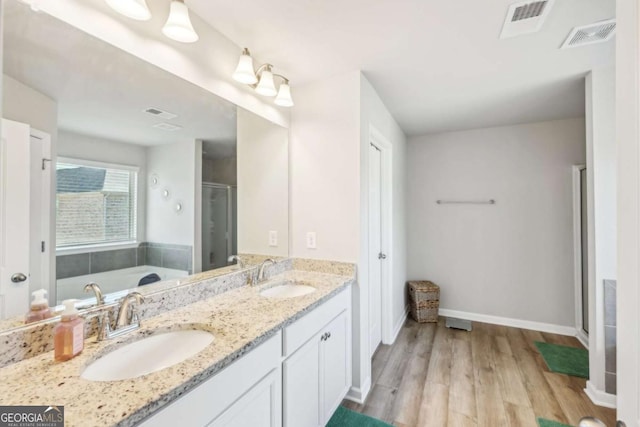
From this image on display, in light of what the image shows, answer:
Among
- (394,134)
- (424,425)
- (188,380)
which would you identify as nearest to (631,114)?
(188,380)

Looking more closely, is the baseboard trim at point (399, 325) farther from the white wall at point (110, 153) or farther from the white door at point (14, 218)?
the white door at point (14, 218)

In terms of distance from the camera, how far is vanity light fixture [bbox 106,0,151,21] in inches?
43.6

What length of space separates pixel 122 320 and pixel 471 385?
2478mm

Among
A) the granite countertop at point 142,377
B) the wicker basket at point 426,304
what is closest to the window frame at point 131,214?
the granite countertop at point 142,377

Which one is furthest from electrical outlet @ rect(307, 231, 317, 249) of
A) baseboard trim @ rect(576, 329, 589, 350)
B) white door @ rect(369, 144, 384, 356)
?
baseboard trim @ rect(576, 329, 589, 350)

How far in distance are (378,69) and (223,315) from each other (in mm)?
1929

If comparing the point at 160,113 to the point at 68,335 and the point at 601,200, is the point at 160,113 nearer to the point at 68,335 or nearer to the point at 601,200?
the point at 68,335

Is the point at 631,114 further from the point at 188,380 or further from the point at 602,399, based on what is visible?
the point at 602,399

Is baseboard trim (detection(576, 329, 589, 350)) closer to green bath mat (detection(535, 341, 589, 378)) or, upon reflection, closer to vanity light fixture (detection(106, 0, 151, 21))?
green bath mat (detection(535, 341, 589, 378))

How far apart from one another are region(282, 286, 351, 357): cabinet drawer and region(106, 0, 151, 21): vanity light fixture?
1.48 m

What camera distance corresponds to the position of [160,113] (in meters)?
1.48

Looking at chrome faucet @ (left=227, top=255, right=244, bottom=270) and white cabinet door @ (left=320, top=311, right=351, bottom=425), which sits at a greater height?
chrome faucet @ (left=227, top=255, right=244, bottom=270)

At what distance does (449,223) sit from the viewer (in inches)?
148

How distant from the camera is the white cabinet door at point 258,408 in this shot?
994 mm
